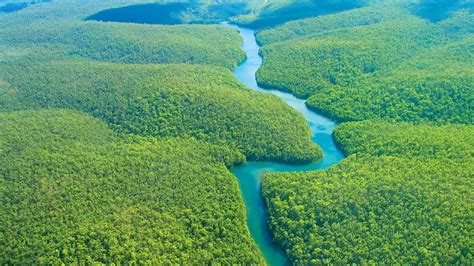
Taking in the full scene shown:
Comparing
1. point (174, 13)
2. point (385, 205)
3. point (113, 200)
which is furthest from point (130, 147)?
point (174, 13)

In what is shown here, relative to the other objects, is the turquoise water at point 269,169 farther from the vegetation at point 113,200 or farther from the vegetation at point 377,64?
the vegetation at point 377,64

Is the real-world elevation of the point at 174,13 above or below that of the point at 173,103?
above

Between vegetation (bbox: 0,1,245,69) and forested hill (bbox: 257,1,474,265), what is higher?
vegetation (bbox: 0,1,245,69)

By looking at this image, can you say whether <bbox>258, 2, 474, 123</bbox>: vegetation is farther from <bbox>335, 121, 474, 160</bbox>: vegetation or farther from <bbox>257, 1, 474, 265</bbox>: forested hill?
<bbox>335, 121, 474, 160</bbox>: vegetation

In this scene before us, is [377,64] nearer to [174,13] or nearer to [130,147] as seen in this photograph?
[130,147]

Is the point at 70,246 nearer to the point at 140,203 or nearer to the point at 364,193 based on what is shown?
the point at 140,203

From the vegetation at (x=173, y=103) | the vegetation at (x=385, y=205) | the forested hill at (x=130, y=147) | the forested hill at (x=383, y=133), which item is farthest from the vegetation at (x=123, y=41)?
the vegetation at (x=385, y=205)

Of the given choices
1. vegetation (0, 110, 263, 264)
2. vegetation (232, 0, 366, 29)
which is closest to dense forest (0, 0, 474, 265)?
vegetation (0, 110, 263, 264)
